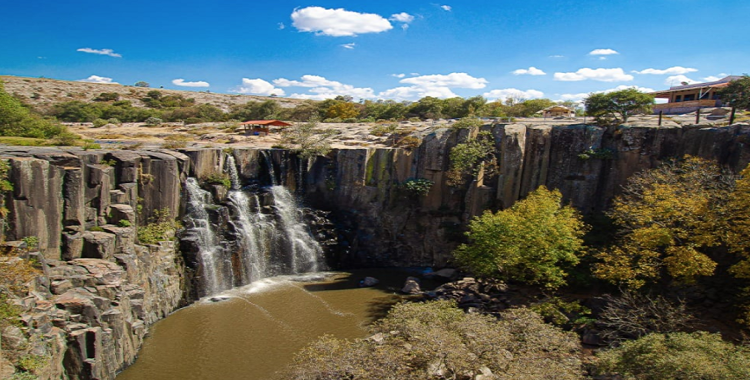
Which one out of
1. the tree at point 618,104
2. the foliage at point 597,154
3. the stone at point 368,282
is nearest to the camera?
the stone at point 368,282

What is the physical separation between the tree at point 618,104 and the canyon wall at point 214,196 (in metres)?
2.86

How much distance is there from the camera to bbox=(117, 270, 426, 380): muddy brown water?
17203 millimetres

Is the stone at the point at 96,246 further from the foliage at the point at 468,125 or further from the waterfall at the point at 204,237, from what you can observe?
the foliage at the point at 468,125

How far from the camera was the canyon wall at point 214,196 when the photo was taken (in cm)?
1577

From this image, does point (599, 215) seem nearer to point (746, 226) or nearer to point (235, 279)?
point (746, 226)

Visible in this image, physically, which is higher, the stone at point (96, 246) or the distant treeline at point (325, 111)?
the distant treeline at point (325, 111)

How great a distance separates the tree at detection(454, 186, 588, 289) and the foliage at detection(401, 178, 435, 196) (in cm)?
773

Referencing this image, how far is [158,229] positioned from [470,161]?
823 inches

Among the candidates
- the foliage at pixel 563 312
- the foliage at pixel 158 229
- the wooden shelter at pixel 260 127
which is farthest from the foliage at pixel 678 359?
the wooden shelter at pixel 260 127

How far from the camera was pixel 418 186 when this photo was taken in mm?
31281

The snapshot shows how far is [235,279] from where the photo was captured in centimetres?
2589

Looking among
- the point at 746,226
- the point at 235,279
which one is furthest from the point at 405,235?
the point at 746,226

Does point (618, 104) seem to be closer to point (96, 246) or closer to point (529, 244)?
point (529, 244)

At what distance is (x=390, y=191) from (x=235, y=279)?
12830mm
